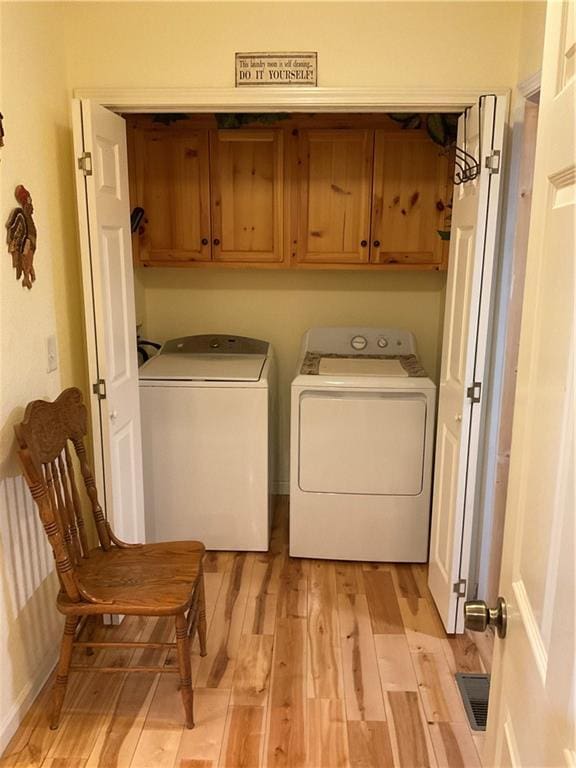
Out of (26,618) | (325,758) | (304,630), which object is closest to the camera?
(325,758)

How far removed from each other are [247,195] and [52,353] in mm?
1483

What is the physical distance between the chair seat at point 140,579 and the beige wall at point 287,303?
1654 mm

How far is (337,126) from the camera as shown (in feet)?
9.93

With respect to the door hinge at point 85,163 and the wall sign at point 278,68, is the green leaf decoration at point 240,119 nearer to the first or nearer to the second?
the wall sign at point 278,68

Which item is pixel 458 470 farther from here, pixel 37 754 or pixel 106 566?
pixel 37 754

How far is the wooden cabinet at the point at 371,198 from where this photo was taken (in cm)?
304

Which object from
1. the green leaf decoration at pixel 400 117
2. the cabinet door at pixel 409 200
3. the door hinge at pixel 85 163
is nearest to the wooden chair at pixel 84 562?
the door hinge at pixel 85 163

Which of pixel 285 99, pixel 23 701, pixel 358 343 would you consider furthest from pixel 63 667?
pixel 358 343

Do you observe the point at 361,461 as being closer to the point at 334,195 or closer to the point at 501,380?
the point at 501,380

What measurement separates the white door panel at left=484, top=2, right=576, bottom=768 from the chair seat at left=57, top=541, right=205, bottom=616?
→ 1.16 m

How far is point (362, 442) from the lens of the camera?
2855 millimetres

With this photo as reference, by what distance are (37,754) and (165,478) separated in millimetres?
1307

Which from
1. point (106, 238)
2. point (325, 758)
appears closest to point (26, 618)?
point (325, 758)

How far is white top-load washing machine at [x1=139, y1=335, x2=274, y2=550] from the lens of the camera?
2881 millimetres
